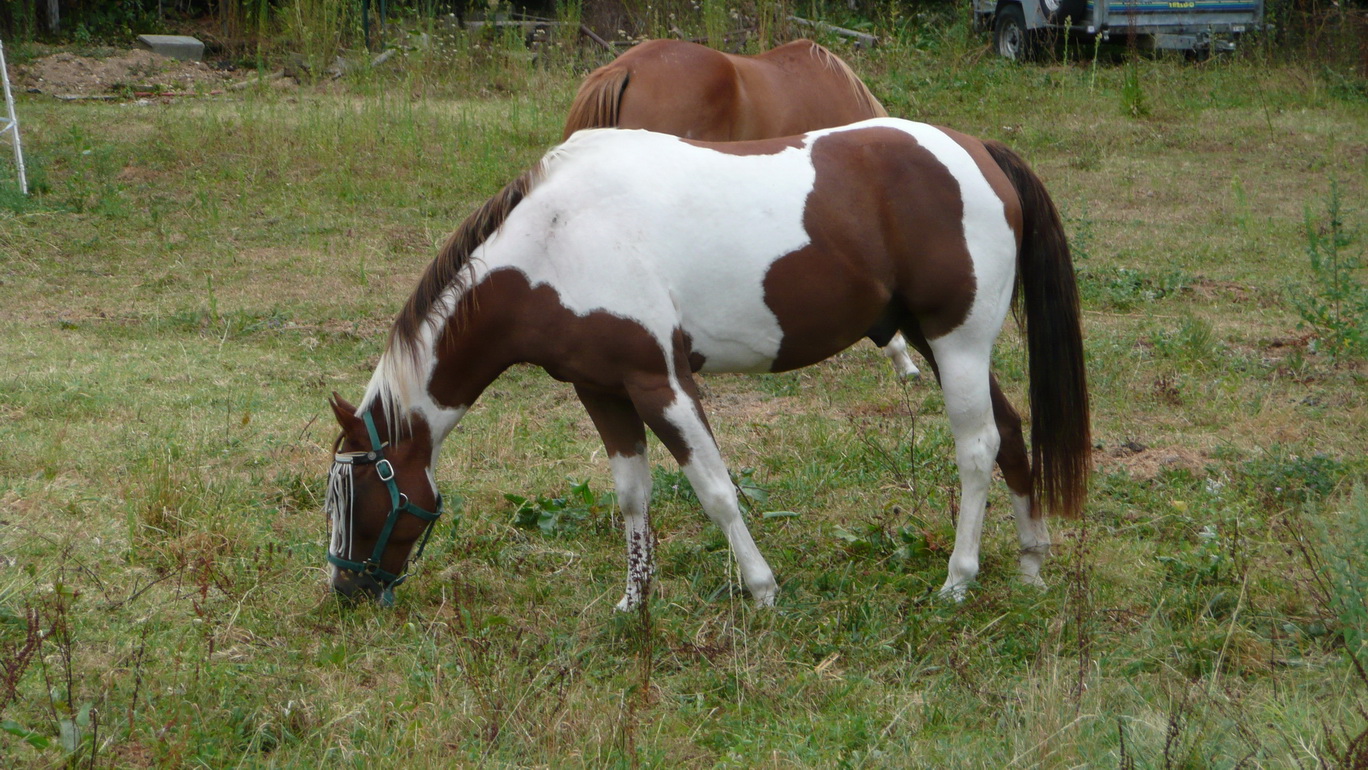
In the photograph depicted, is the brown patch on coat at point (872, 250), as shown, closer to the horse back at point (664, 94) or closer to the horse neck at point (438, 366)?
the horse neck at point (438, 366)

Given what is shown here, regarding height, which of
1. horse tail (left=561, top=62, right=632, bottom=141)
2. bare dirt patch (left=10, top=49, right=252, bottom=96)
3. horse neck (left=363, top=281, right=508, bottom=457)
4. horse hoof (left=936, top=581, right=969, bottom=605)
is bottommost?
horse hoof (left=936, top=581, right=969, bottom=605)

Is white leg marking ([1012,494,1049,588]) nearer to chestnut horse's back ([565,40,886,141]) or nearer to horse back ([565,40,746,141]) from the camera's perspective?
chestnut horse's back ([565,40,886,141])

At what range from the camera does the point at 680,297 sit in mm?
3291

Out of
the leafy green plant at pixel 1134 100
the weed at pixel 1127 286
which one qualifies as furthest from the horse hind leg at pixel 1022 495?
the leafy green plant at pixel 1134 100

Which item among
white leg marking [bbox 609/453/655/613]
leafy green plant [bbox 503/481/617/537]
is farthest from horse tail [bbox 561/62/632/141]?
white leg marking [bbox 609/453/655/613]

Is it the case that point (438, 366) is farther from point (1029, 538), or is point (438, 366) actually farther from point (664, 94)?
point (664, 94)

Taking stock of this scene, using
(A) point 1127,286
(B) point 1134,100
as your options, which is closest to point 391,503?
(A) point 1127,286

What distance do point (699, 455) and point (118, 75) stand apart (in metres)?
11.9

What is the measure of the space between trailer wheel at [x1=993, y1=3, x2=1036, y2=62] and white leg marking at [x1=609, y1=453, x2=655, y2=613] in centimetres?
1114

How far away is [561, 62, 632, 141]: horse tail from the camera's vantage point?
234 inches

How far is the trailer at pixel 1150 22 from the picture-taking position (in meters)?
13.1

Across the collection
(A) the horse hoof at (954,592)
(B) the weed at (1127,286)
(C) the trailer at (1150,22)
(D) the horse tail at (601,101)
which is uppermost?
(C) the trailer at (1150,22)

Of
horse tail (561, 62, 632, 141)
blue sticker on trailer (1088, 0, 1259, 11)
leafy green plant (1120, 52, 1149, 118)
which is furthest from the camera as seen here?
blue sticker on trailer (1088, 0, 1259, 11)

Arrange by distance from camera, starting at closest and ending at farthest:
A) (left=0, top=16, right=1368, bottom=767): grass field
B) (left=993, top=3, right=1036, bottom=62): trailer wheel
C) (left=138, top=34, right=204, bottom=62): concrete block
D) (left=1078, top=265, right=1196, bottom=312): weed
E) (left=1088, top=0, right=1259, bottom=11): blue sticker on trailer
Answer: (left=0, top=16, right=1368, bottom=767): grass field → (left=1078, top=265, right=1196, bottom=312): weed → (left=1088, top=0, right=1259, bottom=11): blue sticker on trailer → (left=993, top=3, right=1036, bottom=62): trailer wheel → (left=138, top=34, right=204, bottom=62): concrete block
